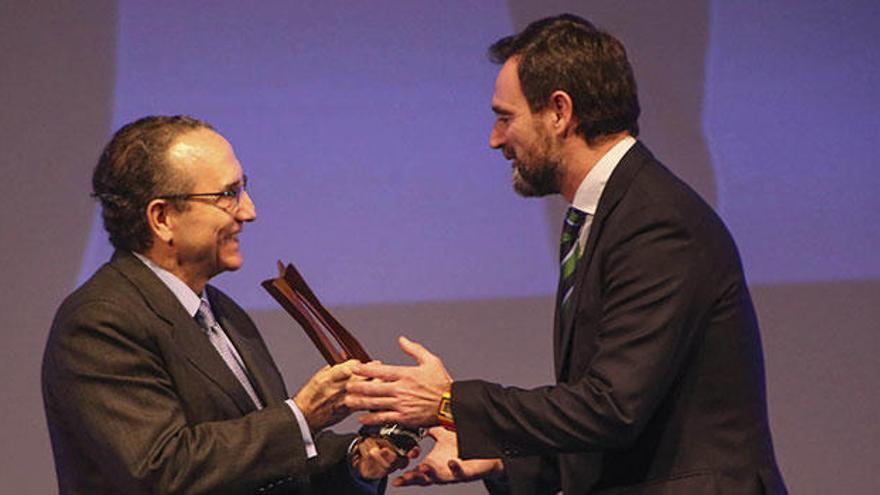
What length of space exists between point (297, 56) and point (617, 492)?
78.1 inches

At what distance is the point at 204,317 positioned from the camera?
2.74 metres

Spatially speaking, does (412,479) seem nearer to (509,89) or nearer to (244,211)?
(244,211)

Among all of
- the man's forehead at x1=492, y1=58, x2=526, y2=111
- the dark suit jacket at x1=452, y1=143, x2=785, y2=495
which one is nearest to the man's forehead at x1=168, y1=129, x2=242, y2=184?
the man's forehead at x1=492, y1=58, x2=526, y2=111

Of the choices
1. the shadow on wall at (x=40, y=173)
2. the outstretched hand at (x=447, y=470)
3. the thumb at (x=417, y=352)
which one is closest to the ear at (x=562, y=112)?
the thumb at (x=417, y=352)

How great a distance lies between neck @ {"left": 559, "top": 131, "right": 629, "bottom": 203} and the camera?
2.60 m

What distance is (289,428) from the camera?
2525 millimetres

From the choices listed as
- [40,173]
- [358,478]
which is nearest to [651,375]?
[358,478]

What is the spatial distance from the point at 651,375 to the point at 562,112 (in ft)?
1.87

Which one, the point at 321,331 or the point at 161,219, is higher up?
the point at 161,219

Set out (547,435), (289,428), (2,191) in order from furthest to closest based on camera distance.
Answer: (2,191) < (289,428) < (547,435)

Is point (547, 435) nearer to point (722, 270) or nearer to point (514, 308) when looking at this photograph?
point (722, 270)

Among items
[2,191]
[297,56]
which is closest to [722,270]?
[297,56]

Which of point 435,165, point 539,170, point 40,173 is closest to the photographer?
point 539,170

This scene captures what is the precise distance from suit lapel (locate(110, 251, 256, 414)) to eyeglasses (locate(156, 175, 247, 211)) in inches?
5.9
